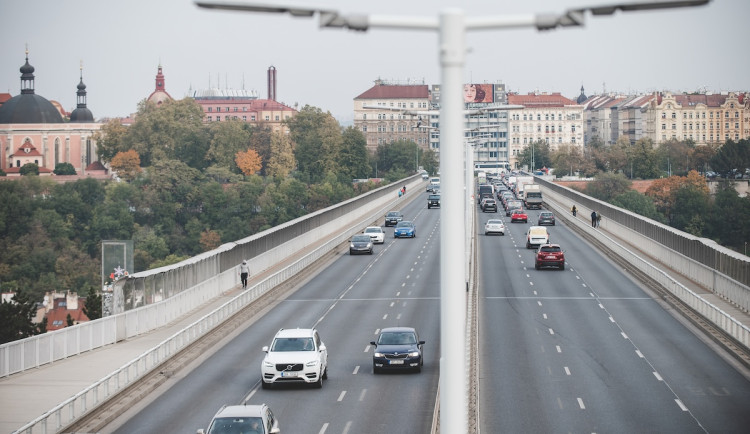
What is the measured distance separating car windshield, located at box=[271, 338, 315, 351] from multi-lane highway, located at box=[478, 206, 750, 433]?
4.73 m

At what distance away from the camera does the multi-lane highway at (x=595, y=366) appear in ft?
89.5

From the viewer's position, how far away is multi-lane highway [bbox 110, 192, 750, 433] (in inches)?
1073

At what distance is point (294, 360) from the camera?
3139cm

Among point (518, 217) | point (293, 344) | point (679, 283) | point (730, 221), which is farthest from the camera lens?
point (730, 221)

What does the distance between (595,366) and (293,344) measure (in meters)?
8.99

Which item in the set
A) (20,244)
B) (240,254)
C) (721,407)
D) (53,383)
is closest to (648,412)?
(721,407)

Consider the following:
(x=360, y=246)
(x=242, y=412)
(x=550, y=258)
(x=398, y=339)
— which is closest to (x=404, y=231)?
(x=360, y=246)

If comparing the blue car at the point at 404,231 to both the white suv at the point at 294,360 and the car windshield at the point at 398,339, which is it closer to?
the car windshield at the point at 398,339

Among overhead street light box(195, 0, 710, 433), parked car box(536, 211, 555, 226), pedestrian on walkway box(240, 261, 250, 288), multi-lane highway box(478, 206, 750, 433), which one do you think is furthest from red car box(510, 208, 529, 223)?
overhead street light box(195, 0, 710, 433)

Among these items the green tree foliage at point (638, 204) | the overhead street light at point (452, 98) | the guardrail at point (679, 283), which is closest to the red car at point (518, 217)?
the guardrail at point (679, 283)

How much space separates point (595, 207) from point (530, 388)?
6367cm

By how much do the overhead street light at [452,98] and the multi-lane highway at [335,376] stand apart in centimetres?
1453

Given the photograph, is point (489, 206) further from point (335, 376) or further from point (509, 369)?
point (335, 376)

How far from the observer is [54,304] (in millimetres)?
144875
